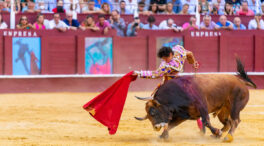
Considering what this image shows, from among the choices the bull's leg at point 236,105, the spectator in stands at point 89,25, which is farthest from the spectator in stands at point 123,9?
the bull's leg at point 236,105

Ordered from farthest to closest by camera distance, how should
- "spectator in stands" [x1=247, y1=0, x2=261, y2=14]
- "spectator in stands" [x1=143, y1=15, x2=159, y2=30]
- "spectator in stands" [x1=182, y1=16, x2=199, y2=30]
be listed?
"spectator in stands" [x1=247, y1=0, x2=261, y2=14], "spectator in stands" [x1=182, y1=16, x2=199, y2=30], "spectator in stands" [x1=143, y1=15, x2=159, y2=30]

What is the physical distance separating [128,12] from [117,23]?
39 cm

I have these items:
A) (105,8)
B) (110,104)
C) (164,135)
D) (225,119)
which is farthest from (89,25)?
(164,135)

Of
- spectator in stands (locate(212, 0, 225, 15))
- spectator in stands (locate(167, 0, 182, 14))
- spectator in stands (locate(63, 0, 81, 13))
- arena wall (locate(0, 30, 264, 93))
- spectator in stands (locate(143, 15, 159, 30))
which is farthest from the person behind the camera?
spectator in stands (locate(212, 0, 225, 15))

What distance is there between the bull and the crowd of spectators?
567cm

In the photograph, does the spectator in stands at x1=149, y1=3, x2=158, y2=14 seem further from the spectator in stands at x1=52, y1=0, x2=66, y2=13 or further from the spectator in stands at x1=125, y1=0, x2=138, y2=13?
the spectator in stands at x1=52, y1=0, x2=66, y2=13

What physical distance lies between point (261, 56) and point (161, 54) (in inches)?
288

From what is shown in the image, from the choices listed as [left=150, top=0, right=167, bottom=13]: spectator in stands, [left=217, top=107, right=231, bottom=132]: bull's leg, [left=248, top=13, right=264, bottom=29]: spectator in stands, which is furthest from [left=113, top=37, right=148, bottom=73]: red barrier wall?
[left=217, top=107, right=231, bottom=132]: bull's leg

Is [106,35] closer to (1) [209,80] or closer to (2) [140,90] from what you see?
(2) [140,90]

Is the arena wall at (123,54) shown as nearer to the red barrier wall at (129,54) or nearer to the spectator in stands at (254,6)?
the red barrier wall at (129,54)

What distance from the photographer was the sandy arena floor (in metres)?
5.82

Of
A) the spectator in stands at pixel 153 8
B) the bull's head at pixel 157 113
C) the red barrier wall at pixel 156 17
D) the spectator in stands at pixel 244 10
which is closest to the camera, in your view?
the bull's head at pixel 157 113

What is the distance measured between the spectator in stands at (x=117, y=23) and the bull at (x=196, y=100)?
5.62 m

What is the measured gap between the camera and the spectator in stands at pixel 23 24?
11.1 metres
